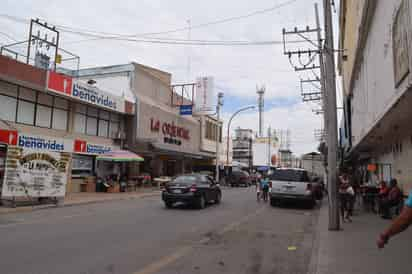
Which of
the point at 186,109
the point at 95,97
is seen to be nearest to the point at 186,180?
the point at 95,97

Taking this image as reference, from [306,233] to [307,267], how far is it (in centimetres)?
388

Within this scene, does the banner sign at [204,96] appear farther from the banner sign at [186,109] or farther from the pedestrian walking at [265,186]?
the pedestrian walking at [265,186]

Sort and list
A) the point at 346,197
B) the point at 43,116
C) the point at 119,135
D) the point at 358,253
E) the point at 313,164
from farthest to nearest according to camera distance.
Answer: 1. the point at 313,164
2. the point at 119,135
3. the point at 43,116
4. the point at 346,197
5. the point at 358,253

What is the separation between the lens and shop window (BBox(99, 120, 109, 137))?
25.3 meters

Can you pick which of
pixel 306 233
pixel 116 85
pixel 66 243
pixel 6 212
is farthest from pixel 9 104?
pixel 306 233

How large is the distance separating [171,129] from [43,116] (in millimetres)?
13912

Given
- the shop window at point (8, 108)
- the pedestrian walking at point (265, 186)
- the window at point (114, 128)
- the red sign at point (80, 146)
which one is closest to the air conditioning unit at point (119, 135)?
the window at point (114, 128)

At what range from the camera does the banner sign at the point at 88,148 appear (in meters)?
22.8

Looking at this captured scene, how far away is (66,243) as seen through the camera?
7910 mm

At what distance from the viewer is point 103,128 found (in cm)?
2562

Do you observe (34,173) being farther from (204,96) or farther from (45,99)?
(204,96)

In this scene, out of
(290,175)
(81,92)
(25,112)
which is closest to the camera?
(290,175)

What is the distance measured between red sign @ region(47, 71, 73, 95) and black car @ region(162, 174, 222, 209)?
9574 millimetres

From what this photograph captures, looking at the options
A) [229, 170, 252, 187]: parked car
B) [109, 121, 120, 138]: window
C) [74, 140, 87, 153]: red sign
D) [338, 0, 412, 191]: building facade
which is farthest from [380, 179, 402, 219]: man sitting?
[229, 170, 252, 187]: parked car
